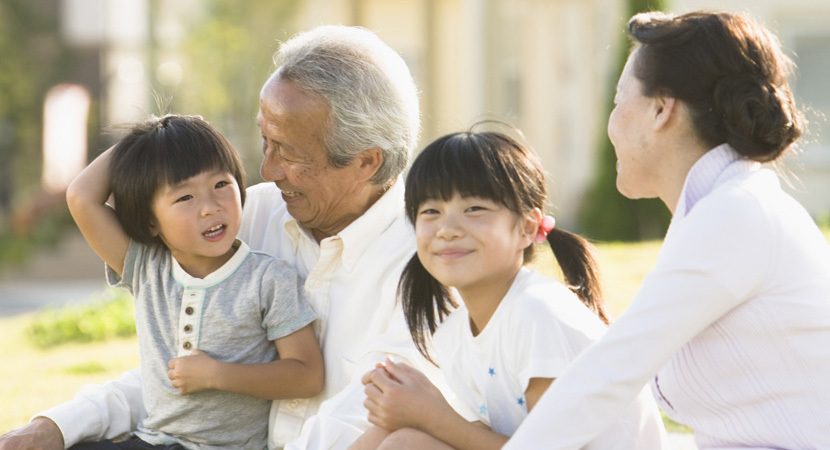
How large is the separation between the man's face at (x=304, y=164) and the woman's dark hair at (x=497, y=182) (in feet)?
1.43

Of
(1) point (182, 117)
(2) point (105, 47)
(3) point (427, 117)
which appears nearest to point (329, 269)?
(1) point (182, 117)

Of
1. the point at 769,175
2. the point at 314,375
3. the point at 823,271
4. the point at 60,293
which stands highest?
the point at 769,175

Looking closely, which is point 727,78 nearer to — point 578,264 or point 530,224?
point 530,224

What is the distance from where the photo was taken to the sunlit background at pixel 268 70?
12.4 m

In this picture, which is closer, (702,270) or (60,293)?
(702,270)

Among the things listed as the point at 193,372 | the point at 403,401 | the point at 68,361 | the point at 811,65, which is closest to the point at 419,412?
the point at 403,401

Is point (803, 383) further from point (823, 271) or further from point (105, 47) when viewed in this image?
point (105, 47)

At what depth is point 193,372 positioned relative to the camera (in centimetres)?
276

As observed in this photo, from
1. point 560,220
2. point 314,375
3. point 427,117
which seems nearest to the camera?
point 314,375

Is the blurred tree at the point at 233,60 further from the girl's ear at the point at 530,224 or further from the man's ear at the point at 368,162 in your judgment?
the girl's ear at the point at 530,224

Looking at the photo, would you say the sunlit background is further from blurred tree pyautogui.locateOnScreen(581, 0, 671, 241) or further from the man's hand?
the man's hand

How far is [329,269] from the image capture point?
9.83 ft

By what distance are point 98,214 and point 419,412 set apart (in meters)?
1.09

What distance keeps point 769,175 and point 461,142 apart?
2.27 feet
